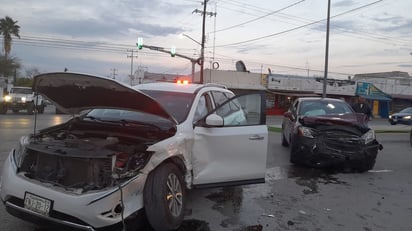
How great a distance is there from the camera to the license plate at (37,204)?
388 centimetres

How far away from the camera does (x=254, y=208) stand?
5.86 meters

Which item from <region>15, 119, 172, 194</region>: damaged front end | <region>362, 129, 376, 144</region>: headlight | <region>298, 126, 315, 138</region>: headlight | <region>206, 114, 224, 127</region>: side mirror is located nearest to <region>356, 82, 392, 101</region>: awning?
<region>362, 129, 376, 144</region>: headlight

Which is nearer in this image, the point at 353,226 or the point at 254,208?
the point at 353,226

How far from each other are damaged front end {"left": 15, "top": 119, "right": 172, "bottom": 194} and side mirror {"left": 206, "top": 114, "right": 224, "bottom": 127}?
32.1 inches

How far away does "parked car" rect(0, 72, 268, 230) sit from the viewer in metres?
3.93

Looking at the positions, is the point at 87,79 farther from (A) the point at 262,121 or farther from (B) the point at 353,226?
(B) the point at 353,226

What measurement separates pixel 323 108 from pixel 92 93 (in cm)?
745

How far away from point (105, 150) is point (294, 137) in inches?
226

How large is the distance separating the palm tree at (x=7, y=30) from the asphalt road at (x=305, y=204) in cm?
5936

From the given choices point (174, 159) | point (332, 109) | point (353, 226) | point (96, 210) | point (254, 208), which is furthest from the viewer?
point (332, 109)

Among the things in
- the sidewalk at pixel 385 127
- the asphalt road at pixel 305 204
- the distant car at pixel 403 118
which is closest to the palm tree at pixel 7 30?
the sidewalk at pixel 385 127

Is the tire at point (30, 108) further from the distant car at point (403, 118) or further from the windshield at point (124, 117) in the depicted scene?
the distant car at point (403, 118)

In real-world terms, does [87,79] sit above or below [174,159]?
above

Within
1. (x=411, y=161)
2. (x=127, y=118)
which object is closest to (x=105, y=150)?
(x=127, y=118)
